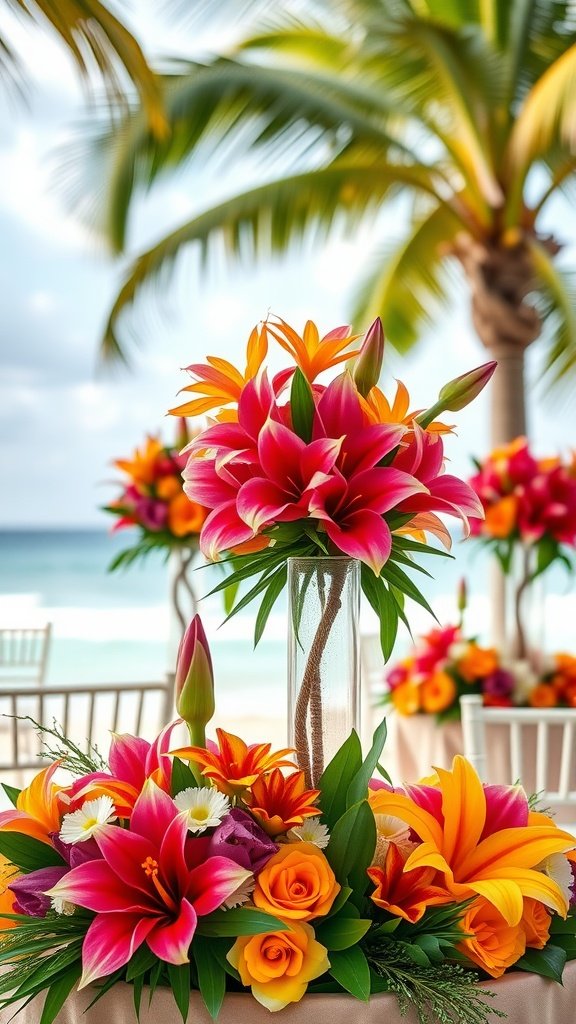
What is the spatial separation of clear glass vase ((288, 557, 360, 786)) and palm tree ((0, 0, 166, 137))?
1.81 m

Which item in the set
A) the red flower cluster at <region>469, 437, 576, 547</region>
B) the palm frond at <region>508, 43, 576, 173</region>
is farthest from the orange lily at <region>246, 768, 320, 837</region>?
the palm frond at <region>508, 43, 576, 173</region>

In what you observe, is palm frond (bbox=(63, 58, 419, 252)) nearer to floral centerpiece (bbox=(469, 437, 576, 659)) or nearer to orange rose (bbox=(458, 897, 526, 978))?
floral centerpiece (bbox=(469, 437, 576, 659))

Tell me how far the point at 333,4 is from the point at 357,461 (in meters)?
5.13

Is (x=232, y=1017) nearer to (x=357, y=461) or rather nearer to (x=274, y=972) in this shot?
(x=274, y=972)

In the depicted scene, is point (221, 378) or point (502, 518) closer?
point (221, 378)

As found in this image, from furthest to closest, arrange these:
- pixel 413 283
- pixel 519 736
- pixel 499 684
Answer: pixel 413 283 → pixel 499 684 → pixel 519 736

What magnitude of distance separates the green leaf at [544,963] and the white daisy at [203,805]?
24 cm

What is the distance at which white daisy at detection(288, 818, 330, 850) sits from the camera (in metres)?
0.77

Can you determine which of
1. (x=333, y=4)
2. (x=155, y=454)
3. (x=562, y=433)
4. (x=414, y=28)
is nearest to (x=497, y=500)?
(x=155, y=454)

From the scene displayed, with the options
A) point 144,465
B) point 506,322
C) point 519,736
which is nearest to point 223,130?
point 506,322

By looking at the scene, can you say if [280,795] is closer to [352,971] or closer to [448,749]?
[352,971]

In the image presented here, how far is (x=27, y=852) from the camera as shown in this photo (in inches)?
31.0

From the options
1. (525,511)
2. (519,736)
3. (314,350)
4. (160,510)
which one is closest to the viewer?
(314,350)

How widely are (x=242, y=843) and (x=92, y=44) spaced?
2.21 meters
